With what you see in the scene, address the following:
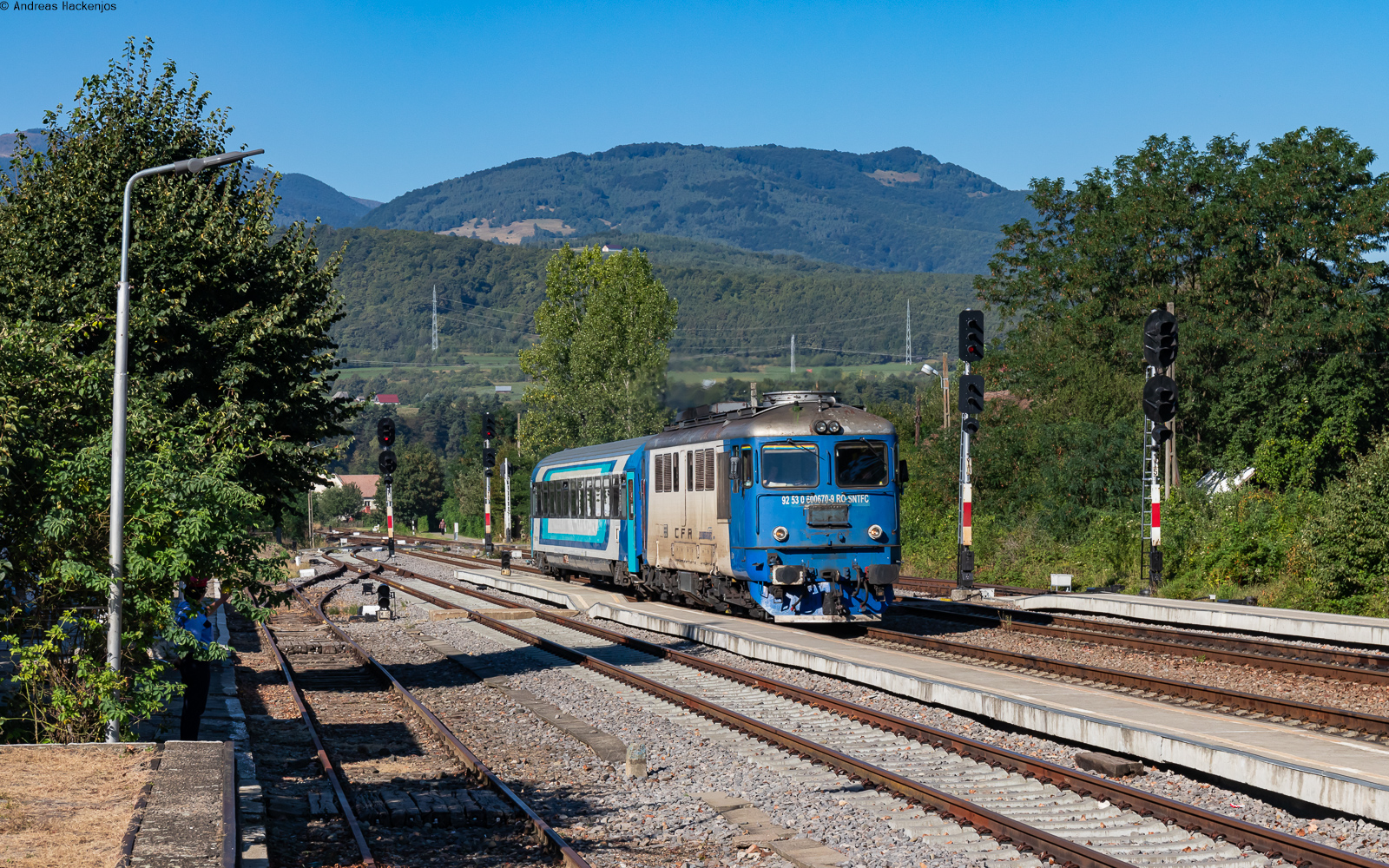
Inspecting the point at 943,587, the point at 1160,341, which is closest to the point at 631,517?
the point at 943,587

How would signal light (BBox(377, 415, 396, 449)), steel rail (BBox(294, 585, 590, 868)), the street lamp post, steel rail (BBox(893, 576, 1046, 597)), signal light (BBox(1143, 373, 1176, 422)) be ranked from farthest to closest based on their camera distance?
signal light (BBox(377, 415, 396, 449)) < steel rail (BBox(893, 576, 1046, 597)) < signal light (BBox(1143, 373, 1176, 422)) < the street lamp post < steel rail (BBox(294, 585, 590, 868))

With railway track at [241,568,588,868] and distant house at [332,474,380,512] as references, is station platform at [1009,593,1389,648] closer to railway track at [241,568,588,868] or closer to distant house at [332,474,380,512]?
railway track at [241,568,588,868]

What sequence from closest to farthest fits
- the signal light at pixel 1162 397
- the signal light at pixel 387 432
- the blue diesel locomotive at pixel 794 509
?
the blue diesel locomotive at pixel 794 509, the signal light at pixel 1162 397, the signal light at pixel 387 432

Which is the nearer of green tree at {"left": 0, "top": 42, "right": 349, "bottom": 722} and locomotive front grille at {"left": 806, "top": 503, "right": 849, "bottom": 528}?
green tree at {"left": 0, "top": 42, "right": 349, "bottom": 722}

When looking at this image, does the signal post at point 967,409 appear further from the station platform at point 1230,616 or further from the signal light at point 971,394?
the station platform at point 1230,616

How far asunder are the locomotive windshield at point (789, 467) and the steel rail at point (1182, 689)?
3.30 m

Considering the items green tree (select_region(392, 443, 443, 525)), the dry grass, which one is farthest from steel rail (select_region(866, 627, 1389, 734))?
green tree (select_region(392, 443, 443, 525))

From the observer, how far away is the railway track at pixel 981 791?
8.23 meters

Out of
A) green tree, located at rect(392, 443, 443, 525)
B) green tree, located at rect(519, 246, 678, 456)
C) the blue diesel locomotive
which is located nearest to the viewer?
the blue diesel locomotive

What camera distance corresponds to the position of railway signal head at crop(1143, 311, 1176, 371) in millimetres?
24656

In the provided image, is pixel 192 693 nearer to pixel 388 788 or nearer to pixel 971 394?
pixel 388 788

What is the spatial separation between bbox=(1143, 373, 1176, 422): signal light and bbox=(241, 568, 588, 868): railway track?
49.0 feet

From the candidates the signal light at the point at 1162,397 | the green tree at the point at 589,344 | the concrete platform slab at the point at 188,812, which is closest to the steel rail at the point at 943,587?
the signal light at the point at 1162,397

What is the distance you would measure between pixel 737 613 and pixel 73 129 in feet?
45.8
